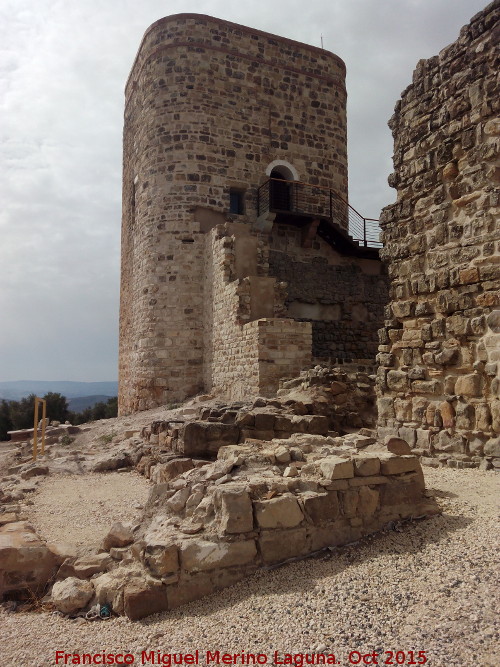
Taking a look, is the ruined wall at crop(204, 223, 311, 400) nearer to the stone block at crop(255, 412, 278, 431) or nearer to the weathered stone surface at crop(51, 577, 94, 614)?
the stone block at crop(255, 412, 278, 431)

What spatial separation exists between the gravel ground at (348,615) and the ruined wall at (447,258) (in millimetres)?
1755

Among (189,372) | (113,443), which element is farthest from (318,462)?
(189,372)

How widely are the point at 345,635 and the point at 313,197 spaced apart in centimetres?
1405

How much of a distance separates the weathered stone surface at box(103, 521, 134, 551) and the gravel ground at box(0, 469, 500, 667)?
0.79 m

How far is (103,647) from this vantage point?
2979mm

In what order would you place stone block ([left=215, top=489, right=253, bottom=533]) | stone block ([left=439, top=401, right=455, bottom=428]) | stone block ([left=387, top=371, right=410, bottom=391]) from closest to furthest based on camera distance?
1. stone block ([left=215, top=489, right=253, bottom=533])
2. stone block ([left=439, top=401, right=455, bottom=428])
3. stone block ([left=387, top=371, right=410, bottom=391])

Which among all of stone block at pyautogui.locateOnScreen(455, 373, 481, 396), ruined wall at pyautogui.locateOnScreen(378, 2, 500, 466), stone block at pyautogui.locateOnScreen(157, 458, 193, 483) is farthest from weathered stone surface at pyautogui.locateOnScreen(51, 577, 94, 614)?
stone block at pyautogui.locateOnScreen(455, 373, 481, 396)

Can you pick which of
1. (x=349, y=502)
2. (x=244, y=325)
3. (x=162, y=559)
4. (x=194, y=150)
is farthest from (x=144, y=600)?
(x=194, y=150)

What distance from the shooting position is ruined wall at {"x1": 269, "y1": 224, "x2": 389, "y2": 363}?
14.3 metres

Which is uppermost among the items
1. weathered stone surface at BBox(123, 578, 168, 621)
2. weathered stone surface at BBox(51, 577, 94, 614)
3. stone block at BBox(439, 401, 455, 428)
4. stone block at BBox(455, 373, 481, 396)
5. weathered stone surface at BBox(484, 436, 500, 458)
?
stone block at BBox(455, 373, 481, 396)

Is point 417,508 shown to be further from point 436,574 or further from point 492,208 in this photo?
point 492,208

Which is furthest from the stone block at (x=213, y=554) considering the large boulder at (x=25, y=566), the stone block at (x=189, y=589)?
the large boulder at (x=25, y=566)

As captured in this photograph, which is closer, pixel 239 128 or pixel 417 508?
pixel 417 508

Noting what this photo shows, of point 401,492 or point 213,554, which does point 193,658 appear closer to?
point 213,554
